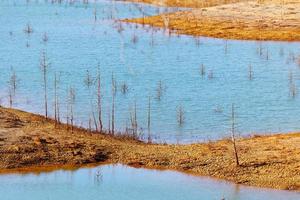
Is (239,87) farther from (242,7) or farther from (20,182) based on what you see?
(242,7)

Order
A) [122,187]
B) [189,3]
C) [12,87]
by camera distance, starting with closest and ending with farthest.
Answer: [122,187] → [12,87] → [189,3]

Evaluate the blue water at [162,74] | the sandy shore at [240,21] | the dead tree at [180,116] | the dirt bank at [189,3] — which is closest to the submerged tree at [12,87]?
the blue water at [162,74]

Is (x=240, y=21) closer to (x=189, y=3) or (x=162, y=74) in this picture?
(x=189, y=3)

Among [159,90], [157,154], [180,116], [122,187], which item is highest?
[159,90]

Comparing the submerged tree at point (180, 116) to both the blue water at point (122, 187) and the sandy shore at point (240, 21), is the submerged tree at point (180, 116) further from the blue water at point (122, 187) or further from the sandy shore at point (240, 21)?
the sandy shore at point (240, 21)

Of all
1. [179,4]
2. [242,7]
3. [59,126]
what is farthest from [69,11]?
[59,126]

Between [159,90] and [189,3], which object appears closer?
[159,90]

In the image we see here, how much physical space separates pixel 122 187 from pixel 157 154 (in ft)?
7.19

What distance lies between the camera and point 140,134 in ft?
77.1

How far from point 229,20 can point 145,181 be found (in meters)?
32.3

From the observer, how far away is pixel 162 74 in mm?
33188

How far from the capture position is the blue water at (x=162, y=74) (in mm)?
25638

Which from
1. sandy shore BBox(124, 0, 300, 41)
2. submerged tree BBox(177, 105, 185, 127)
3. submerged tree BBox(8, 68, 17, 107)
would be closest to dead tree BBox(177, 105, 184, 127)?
submerged tree BBox(177, 105, 185, 127)

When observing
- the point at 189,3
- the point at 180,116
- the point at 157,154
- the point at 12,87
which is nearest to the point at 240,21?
the point at 189,3
